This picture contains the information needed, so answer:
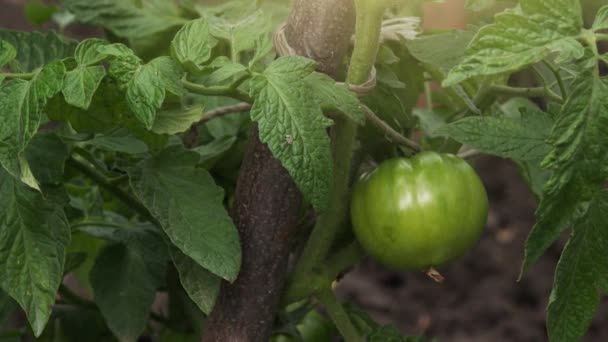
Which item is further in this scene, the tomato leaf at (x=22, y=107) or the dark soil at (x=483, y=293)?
the dark soil at (x=483, y=293)

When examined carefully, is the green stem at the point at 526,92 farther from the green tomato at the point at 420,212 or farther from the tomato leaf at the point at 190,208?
the tomato leaf at the point at 190,208

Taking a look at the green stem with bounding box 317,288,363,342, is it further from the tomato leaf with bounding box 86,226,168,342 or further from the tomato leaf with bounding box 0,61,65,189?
the tomato leaf with bounding box 0,61,65,189

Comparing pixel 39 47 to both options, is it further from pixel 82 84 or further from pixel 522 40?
pixel 522 40

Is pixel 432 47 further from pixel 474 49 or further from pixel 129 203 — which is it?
pixel 129 203

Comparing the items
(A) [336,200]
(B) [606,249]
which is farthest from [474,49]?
(A) [336,200]

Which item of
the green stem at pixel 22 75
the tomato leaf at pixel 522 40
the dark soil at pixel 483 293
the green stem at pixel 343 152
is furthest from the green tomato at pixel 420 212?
the dark soil at pixel 483 293

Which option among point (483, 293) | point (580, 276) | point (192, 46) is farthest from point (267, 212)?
point (483, 293)

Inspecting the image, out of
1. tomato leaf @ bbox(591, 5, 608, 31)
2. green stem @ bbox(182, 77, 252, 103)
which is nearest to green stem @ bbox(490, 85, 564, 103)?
tomato leaf @ bbox(591, 5, 608, 31)
